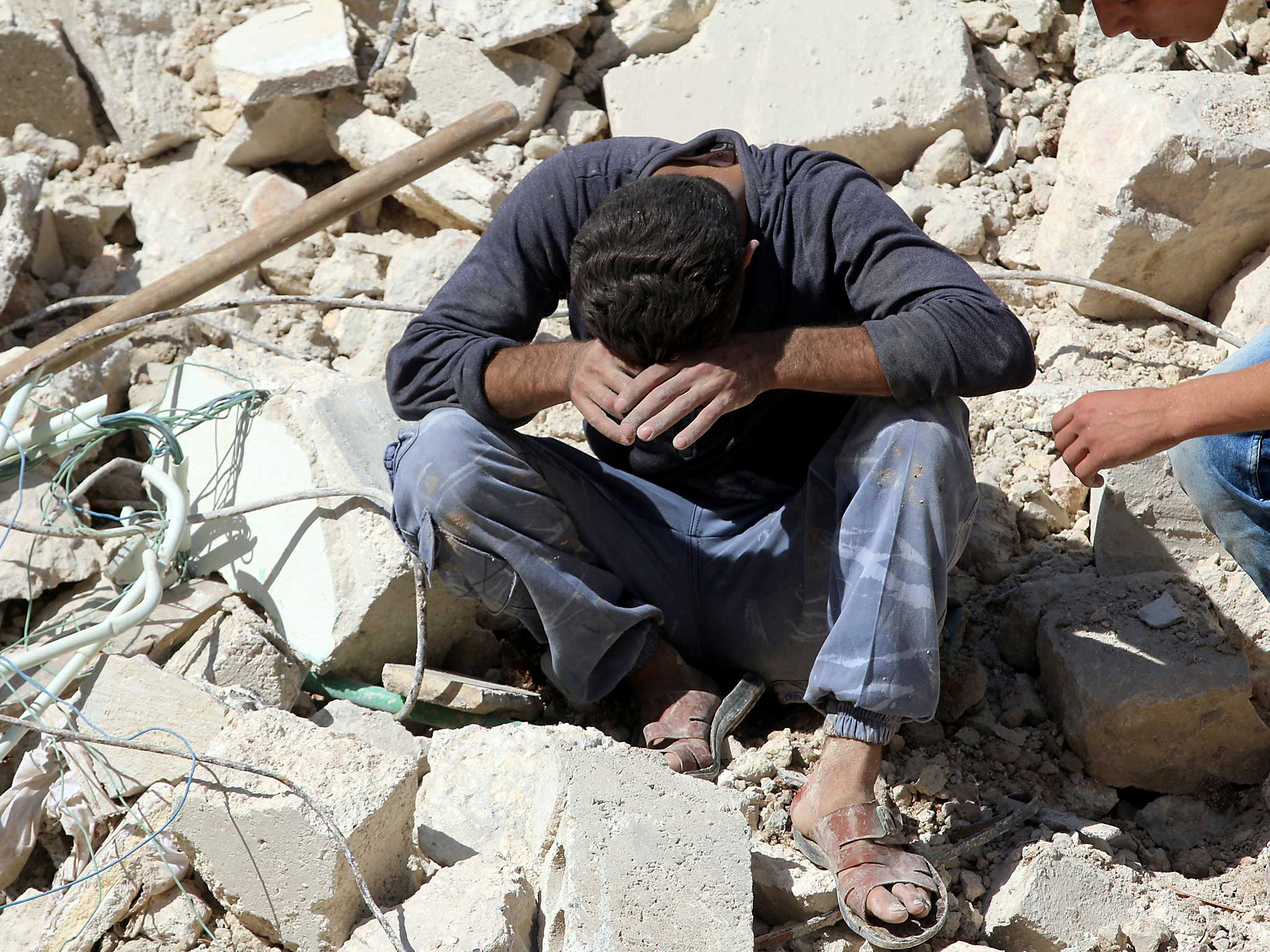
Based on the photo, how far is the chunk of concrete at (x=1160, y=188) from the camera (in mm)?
3172

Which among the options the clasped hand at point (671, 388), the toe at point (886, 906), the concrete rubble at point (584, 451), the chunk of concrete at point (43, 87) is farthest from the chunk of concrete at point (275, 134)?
the toe at point (886, 906)

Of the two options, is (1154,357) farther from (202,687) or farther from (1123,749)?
(202,687)

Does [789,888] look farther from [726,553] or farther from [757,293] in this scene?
[757,293]

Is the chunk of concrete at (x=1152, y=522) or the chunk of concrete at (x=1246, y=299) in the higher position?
the chunk of concrete at (x=1246, y=299)

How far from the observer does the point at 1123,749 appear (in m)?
2.56

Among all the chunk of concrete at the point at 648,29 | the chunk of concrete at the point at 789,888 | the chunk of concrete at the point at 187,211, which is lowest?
the chunk of concrete at the point at 789,888

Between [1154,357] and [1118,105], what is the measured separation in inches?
29.0

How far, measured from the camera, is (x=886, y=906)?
199 centimetres

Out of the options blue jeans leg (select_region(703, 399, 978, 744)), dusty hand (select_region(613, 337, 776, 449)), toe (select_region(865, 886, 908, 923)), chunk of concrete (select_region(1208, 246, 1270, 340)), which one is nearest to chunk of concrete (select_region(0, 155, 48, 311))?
dusty hand (select_region(613, 337, 776, 449))

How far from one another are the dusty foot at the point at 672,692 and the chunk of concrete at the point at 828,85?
1909mm

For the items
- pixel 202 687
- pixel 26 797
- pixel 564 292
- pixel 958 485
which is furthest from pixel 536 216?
pixel 26 797

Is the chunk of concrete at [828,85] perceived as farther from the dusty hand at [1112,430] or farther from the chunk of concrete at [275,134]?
the dusty hand at [1112,430]

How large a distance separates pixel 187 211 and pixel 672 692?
245 centimetres

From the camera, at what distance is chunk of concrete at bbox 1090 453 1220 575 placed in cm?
286
